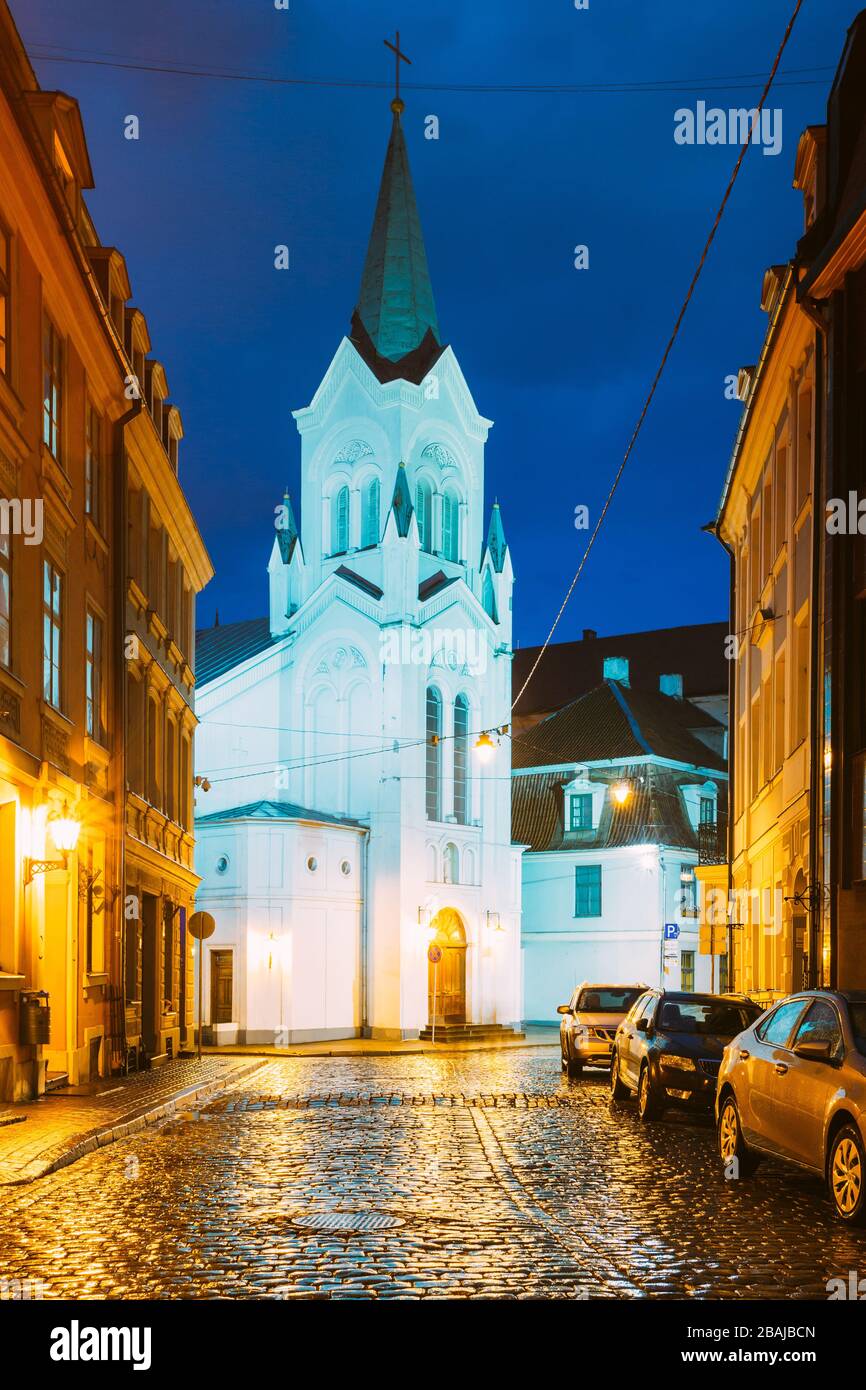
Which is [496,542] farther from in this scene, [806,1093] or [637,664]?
[806,1093]

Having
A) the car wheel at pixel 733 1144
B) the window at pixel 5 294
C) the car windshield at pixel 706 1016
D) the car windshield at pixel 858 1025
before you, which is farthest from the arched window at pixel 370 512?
the car windshield at pixel 858 1025

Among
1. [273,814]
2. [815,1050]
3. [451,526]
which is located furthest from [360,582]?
[815,1050]

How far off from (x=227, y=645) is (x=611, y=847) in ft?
50.2

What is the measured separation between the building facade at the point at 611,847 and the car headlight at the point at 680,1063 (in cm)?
3592

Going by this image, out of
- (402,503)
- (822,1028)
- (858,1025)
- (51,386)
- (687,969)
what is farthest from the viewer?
(687,969)

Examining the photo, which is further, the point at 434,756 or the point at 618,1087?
the point at 434,756

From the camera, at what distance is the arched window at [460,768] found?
170 feet

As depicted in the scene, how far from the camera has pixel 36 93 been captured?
21000 mm

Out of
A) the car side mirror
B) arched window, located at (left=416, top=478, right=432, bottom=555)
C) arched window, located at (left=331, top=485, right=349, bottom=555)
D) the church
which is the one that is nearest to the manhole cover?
the car side mirror

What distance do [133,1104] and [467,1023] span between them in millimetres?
33598

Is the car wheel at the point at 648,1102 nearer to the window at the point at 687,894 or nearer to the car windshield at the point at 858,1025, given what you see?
the car windshield at the point at 858,1025

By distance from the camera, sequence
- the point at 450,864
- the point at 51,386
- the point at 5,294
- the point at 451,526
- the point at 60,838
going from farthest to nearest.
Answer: the point at 451,526 → the point at 450,864 → the point at 51,386 → the point at 60,838 → the point at 5,294

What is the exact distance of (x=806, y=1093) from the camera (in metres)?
Answer: 10.9
